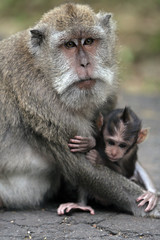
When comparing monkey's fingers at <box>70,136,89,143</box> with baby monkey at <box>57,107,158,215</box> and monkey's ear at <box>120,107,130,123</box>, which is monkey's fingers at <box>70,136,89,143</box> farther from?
monkey's ear at <box>120,107,130,123</box>

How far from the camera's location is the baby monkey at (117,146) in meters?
6.14

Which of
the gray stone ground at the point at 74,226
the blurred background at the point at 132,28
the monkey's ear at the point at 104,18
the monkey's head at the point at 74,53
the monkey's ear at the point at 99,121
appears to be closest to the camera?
the gray stone ground at the point at 74,226

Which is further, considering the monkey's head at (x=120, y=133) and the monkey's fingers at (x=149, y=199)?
the monkey's head at (x=120, y=133)

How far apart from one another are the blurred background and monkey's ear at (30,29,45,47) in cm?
747

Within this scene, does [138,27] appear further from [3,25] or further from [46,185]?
[46,185]

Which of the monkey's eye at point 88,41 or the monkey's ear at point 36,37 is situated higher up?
the monkey's ear at point 36,37

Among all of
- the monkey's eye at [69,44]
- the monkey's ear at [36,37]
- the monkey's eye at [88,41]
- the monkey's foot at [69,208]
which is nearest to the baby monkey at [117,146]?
the monkey's foot at [69,208]

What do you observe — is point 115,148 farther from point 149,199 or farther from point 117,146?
point 149,199

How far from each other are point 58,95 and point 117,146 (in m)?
1.00

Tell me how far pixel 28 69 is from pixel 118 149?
1.45 m

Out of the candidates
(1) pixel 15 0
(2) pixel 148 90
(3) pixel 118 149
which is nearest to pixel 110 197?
(3) pixel 118 149

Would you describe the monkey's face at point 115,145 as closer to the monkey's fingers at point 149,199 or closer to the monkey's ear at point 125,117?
the monkey's ear at point 125,117

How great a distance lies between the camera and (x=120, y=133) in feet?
20.7

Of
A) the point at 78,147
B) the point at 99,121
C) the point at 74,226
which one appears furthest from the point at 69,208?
the point at 99,121
